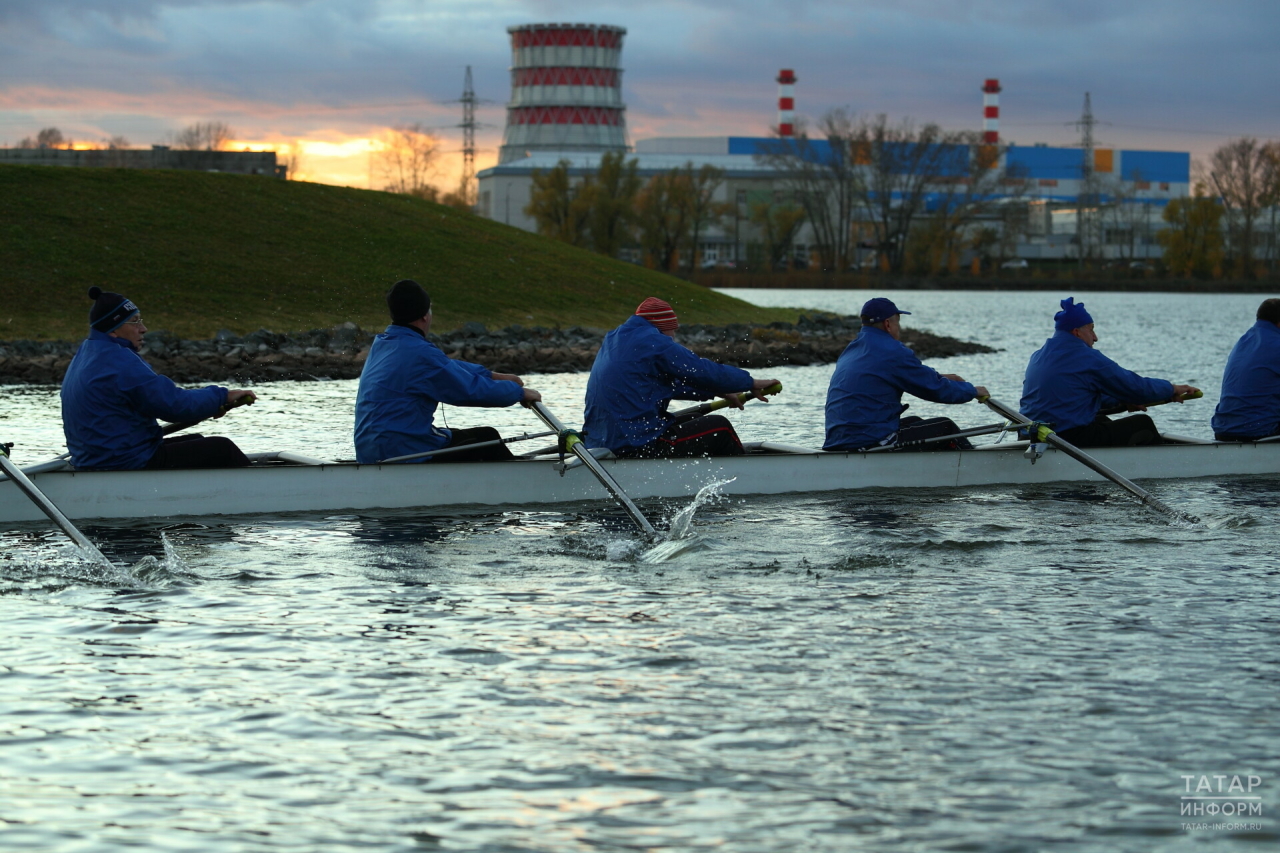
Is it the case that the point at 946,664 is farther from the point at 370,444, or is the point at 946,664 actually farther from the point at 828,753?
the point at 370,444

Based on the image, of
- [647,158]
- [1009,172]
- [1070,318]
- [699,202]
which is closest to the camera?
[1070,318]

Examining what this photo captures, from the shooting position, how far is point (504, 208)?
119 m

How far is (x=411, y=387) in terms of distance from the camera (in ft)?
39.7

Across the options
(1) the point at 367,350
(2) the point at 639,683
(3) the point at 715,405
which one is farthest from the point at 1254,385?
(1) the point at 367,350

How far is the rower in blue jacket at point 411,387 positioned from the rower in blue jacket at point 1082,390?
5329 mm

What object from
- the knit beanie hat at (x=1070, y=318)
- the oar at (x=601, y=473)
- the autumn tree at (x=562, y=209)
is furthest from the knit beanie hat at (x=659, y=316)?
the autumn tree at (x=562, y=209)

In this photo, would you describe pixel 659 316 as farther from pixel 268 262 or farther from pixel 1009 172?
pixel 1009 172

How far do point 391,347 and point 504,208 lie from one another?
109m

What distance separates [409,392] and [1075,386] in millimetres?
6623

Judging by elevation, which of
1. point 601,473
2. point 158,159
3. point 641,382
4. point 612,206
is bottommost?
point 601,473

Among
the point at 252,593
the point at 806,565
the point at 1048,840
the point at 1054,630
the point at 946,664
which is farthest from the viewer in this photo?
the point at 806,565

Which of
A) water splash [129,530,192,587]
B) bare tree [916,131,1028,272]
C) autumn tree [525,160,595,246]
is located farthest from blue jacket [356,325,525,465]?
bare tree [916,131,1028,272]

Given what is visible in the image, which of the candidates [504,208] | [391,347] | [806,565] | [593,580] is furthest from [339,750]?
[504,208]

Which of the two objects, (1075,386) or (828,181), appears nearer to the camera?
(1075,386)
